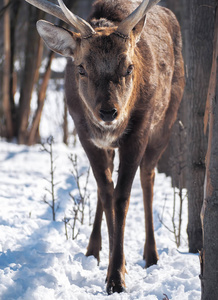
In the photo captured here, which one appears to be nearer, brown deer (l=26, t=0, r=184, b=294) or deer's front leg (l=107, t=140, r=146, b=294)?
brown deer (l=26, t=0, r=184, b=294)

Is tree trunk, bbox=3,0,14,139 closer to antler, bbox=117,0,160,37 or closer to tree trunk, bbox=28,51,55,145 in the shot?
tree trunk, bbox=28,51,55,145

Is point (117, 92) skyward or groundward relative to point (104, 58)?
groundward

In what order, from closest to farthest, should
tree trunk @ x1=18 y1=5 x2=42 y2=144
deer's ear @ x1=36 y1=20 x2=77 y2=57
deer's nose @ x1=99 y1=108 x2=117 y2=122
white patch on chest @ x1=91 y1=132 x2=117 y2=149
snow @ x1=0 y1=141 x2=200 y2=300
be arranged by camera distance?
1. snow @ x1=0 y1=141 x2=200 y2=300
2. deer's nose @ x1=99 y1=108 x2=117 y2=122
3. deer's ear @ x1=36 y1=20 x2=77 y2=57
4. white patch on chest @ x1=91 y1=132 x2=117 y2=149
5. tree trunk @ x1=18 y1=5 x2=42 y2=144

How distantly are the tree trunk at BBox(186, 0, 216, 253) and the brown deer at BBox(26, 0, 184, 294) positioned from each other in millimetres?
375

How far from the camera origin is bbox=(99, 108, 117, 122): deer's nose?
3295 millimetres

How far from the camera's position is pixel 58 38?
3.80 metres

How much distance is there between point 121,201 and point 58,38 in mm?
1557

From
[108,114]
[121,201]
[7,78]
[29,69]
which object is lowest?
[121,201]

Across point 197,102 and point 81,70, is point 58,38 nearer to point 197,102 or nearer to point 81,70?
point 81,70

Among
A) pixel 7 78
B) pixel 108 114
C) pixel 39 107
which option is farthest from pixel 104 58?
pixel 7 78

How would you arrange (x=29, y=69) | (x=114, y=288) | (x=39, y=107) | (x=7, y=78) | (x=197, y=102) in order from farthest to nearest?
(x=39, y=107) < (x=7, y=78) < (x=29, y=69) < (x=197, y=102) < (x=114, y=288)

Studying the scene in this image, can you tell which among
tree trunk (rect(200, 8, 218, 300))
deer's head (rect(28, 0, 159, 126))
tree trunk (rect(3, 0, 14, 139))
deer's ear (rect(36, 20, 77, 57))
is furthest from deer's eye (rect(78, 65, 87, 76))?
tree trunk (rect(3, 0, 14, 139))

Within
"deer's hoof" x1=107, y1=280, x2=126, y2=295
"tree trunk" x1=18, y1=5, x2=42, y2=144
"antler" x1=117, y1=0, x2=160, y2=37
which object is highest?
"tree trunk" x1=18, y1=5, x2=42, y2=144

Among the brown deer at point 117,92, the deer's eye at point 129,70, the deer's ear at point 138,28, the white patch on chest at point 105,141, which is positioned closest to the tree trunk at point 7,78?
the brown deer at point 117,92
